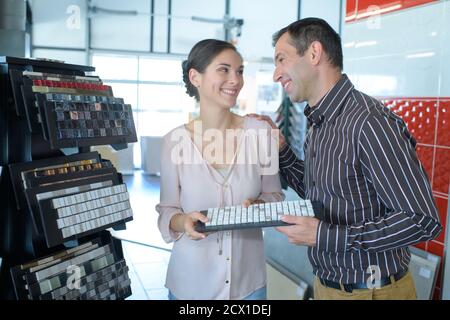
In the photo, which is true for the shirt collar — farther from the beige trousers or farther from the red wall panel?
the red wall panel

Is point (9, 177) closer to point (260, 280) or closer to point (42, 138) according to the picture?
point (42, 138)

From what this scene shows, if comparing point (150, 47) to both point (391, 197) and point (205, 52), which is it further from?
point (391, 197)

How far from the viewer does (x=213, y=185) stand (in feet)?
5.81

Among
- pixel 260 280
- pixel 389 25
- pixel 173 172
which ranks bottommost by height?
pixel 260 280

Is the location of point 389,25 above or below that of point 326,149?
above

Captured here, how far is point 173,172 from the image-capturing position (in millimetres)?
1780

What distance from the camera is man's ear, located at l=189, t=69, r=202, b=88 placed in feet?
6.12

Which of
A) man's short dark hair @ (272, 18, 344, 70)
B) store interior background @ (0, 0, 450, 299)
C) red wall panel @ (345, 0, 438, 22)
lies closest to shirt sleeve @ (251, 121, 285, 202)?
man's short dark hair @ (272, 18, 344, 70)

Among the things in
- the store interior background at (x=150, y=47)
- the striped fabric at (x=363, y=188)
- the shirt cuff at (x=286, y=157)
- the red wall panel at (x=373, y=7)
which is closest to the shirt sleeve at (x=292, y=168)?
the shirt cuff at (x=286, y=157)

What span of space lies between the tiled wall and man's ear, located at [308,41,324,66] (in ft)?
3.86

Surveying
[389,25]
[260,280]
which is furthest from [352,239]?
[389,25]

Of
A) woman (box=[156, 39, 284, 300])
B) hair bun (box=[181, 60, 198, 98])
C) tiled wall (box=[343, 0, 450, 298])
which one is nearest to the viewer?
woman (box=[156, 39, 284, 300])

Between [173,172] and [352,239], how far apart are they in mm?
700

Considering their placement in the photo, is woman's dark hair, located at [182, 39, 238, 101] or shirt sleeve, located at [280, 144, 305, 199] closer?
woman's dark hair, located at [182, 39, 238, 101]
